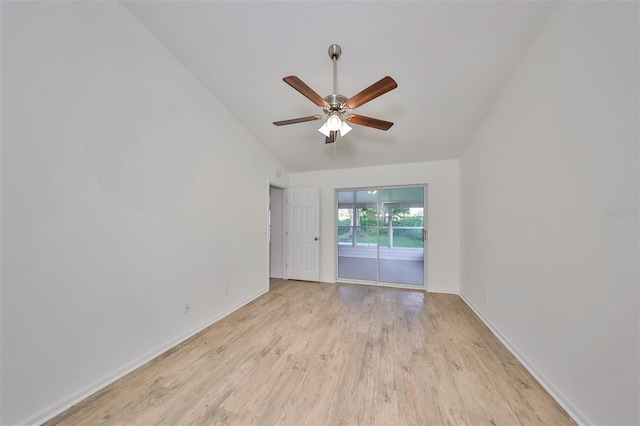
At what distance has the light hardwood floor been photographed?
4.87 ft

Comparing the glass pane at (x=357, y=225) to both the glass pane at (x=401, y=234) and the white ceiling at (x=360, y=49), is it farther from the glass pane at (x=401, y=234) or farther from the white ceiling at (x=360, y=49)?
the white ceiling at (x=360, y=49)

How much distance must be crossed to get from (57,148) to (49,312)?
112 cm

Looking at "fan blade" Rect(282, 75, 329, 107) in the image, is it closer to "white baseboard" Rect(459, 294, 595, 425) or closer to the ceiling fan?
the ceiling fan

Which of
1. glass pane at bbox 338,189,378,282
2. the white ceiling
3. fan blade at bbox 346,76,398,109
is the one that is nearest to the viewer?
fan blade at bbox 346,76,398,109

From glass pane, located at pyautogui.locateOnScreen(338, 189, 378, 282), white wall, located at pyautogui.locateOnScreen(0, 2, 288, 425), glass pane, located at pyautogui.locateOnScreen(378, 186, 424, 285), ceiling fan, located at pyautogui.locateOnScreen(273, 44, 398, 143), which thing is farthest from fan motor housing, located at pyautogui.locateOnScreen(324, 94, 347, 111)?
glass pane, located at pyautogui.locateOnScreen(338, 189, 378, 282)

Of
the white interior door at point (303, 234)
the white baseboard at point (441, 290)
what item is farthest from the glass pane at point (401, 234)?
the white interior door at point (303, 234)

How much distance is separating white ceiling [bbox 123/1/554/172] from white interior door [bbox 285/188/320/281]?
5.97ft

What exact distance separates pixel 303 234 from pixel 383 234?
2.00 meters

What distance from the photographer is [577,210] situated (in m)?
1.45

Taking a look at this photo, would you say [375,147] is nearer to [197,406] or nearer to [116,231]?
[116,231]

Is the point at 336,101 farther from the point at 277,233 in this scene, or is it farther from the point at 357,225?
the point at 357,225

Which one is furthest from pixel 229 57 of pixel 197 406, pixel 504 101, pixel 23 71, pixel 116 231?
pixel 197 406

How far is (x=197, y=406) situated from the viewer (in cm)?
157

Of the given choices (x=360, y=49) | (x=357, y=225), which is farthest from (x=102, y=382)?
(x=357, y=225)
